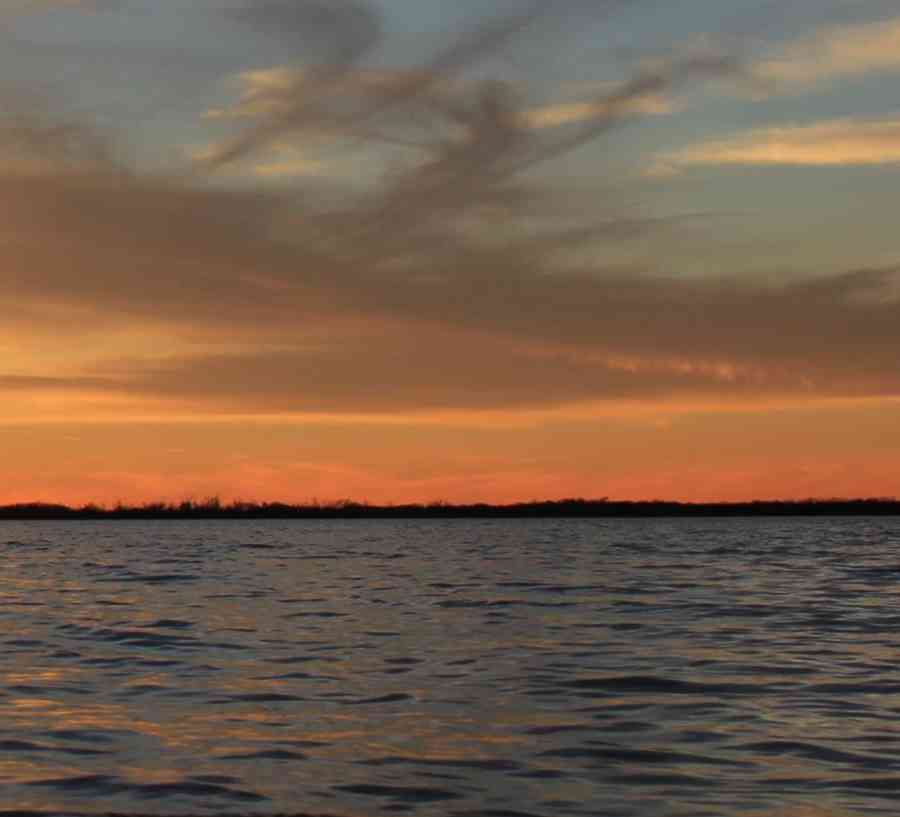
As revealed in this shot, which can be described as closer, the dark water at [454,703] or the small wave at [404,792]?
the small wave at [404,792]

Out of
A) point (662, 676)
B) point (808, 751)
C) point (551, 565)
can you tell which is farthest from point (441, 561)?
point (808, 751)

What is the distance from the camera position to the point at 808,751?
1606 cm

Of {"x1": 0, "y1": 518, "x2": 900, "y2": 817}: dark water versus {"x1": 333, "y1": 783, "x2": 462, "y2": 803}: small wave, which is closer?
{"x1": 333, "y1": 783, "x2": 462, "y2": 803}: small wave

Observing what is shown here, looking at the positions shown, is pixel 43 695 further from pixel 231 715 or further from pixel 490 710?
pixel 490 710

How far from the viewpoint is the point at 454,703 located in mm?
19609

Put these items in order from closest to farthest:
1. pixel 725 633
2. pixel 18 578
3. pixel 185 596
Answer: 1. pixel 725 633
2. pixel 185 596
3. pixel 18 578

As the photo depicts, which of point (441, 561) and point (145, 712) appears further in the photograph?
point (441, 561)

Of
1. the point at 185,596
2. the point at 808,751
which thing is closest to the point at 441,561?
the point at 185,596

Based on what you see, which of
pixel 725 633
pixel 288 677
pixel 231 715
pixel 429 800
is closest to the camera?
pixel 429 800

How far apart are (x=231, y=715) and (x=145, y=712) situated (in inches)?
51.1

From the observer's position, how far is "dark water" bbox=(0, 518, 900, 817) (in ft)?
→ 46.1

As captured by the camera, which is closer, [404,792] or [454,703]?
[404,792]

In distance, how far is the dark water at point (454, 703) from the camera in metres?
14.1

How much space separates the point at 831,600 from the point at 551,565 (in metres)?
23.8
